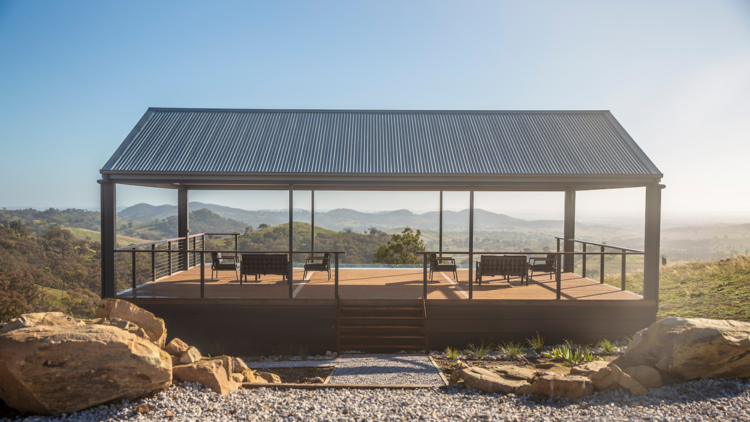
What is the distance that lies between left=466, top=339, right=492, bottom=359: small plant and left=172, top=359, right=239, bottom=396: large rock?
12.4 ft

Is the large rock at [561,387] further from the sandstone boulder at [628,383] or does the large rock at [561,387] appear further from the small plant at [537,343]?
the small plant at [537,343]

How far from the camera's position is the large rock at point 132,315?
4.76 metres

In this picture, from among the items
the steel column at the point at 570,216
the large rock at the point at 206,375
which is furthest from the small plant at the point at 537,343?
the large rock at the point at 206,375

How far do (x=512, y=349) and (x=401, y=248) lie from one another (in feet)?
22.5

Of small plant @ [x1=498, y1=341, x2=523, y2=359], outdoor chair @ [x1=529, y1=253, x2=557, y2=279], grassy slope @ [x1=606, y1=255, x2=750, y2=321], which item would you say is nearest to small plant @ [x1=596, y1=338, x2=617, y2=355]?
small plant @ [x1=498, y1=341, x2=523, y2=359]

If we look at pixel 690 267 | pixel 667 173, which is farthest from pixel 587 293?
pixel 690 267

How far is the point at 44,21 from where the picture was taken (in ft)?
67.1

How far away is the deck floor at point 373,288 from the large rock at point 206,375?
8.80 ft

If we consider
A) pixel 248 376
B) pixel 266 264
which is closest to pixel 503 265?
pixel 266 264

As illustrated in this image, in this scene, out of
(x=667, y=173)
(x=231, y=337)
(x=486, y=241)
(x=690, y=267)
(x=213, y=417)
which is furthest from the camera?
(x=486, y=241)

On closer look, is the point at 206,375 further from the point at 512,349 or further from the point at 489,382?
the point at 512,349

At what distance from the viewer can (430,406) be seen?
3980 mm

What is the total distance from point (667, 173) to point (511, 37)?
7.21 meters

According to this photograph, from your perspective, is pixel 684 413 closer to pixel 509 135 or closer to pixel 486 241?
pixel 509 135
